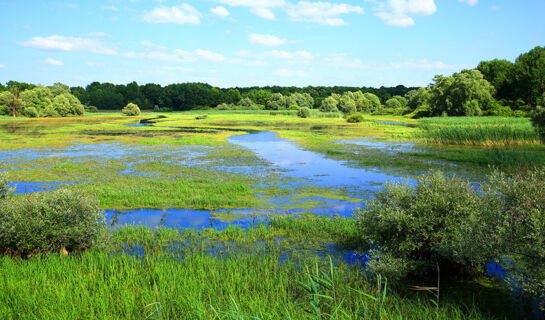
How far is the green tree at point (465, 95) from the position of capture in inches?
2665

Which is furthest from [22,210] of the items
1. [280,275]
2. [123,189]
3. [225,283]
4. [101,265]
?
[123,189]

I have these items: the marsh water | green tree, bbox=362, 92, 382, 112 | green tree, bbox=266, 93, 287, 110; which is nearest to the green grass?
the marsh water

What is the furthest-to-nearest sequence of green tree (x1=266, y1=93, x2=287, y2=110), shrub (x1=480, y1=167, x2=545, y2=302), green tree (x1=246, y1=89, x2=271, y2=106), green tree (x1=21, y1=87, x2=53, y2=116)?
1. green tree (x1=246, y1=89, x2=271, y2=106)
2. green tree (x1=266, y1=93, x2=287, y2=110)
3. green tree (x1=21, y1=87, x2=53, y2=116)
4. shrub (x1=480, y1=167, x2=545, y2=302)

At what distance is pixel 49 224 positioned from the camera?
782 cm

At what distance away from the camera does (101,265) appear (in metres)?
7.08

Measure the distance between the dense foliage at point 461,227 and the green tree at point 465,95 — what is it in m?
69.5

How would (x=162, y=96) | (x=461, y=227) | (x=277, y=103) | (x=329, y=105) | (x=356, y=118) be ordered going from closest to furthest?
(x=461, y=227) → (x=356, y=118) → (x=329, y=105) → (x=277, y=103) → (x=162, y=96)

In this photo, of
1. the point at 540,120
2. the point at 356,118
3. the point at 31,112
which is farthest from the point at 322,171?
the point at 31,112

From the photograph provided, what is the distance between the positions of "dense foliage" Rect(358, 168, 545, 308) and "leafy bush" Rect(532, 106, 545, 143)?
2438 centimetres

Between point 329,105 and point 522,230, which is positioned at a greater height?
point 329,105

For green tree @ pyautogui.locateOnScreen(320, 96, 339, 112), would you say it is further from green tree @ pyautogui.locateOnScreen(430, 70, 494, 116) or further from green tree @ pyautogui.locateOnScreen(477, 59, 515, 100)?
green tree @ pyautogui.locateOnScreen(477, 59, 515, 100)

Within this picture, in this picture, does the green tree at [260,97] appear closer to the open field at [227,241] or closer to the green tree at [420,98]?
the green tree at [420,98]

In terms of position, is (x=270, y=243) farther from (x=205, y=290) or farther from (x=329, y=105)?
(x=329, y=105)

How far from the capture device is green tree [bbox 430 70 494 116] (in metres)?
67.7
